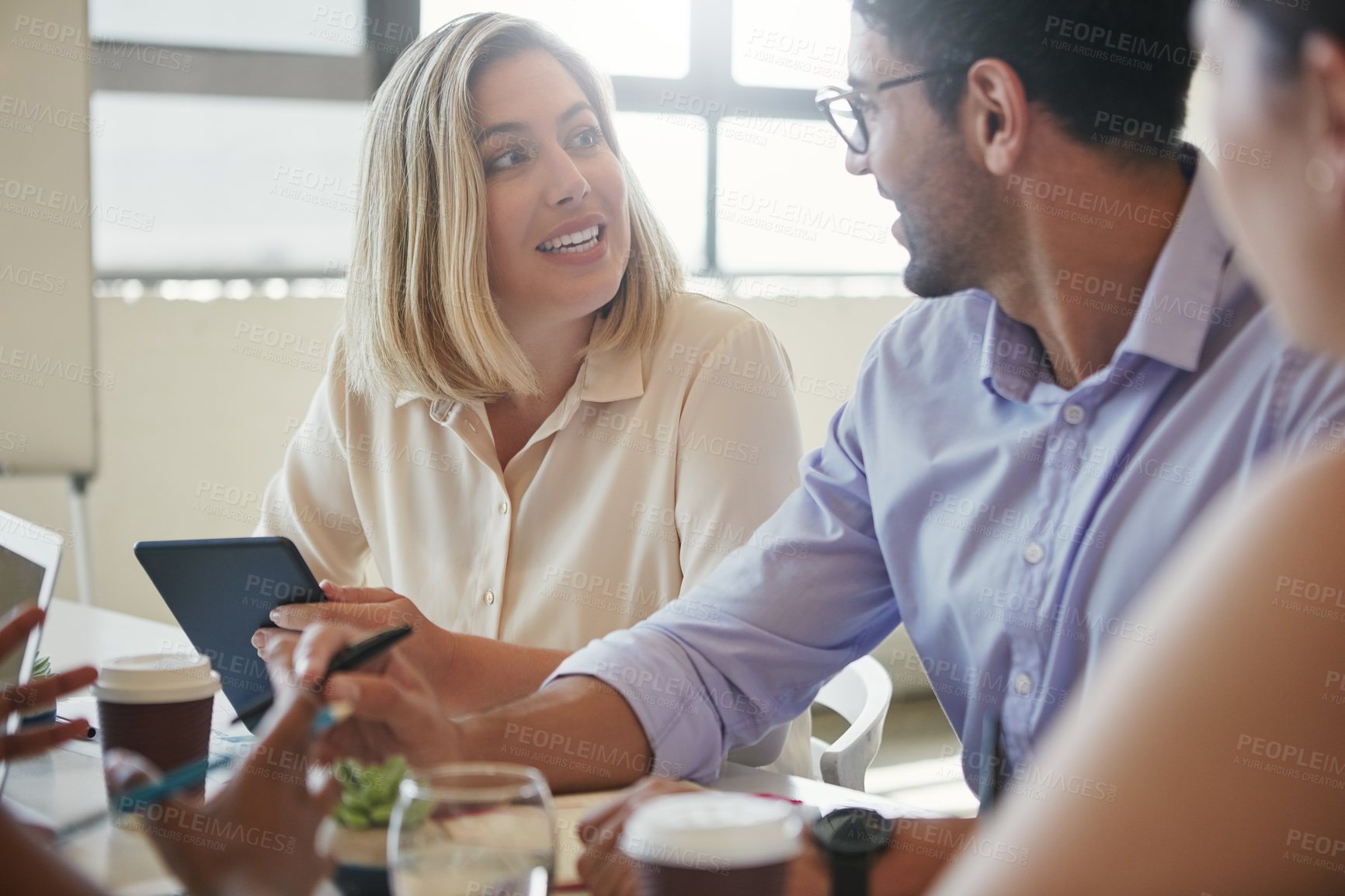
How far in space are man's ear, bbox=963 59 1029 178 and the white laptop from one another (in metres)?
0.95

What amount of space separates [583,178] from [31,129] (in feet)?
5.61

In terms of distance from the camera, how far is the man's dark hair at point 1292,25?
1.49 ft

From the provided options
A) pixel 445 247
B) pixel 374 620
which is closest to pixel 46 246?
pixel 445 247

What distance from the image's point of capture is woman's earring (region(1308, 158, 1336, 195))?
46cm

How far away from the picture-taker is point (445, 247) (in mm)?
1757

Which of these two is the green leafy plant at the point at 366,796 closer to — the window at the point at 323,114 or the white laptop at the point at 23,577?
the white laptop at the point at 23,577

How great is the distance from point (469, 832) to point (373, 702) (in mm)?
363

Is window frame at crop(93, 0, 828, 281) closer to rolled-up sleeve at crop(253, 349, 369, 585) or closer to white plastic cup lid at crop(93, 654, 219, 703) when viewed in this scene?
rolled-up sleeve at crop(253, 349, 369, 585)

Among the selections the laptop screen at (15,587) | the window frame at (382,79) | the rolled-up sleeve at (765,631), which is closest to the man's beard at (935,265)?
the rolled-up sleeve at (765,631)

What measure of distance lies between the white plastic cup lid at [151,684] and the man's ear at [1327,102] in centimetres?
93

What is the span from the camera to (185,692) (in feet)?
3.33

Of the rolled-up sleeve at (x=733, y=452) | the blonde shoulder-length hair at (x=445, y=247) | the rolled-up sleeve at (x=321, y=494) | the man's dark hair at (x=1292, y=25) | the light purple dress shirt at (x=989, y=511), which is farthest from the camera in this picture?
the rolled-up sleeve at (x=321, y=494)

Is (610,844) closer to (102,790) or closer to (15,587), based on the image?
(102,790)

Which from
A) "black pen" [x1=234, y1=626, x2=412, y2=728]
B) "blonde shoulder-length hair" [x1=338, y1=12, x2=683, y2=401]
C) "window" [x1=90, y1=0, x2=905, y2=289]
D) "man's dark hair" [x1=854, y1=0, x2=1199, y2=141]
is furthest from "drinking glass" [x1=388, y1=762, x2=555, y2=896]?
"window" [x1=90, y1=0, x2=905, y2=289]
